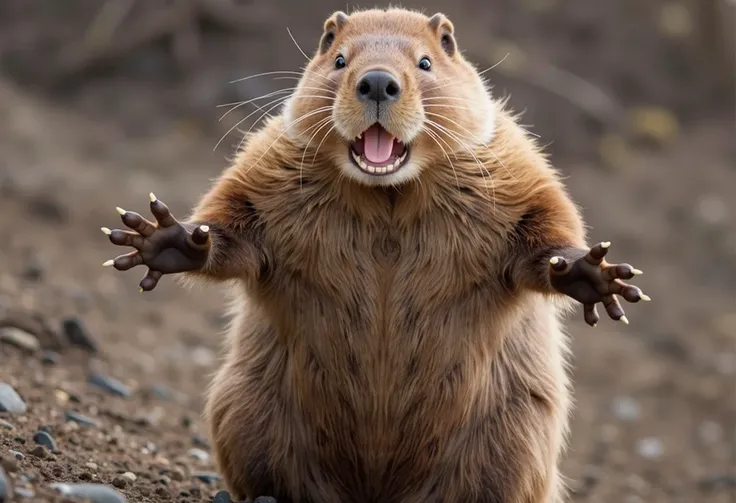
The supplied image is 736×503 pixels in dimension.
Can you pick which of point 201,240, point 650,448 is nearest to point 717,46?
point 650,448

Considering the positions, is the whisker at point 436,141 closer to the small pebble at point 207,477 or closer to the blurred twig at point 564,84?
the small pebble at point 207,477

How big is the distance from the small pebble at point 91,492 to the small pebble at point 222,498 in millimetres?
840

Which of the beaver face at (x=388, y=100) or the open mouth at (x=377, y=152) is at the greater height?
the beaver face at (x=388, y=100)

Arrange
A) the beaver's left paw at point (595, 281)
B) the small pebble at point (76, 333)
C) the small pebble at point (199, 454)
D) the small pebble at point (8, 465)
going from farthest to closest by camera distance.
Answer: the small pebble at point (76, 333), the small pebble at point (199, 454), the beaver's left paw at point (595, 281), the small pebble at point (8, 465)

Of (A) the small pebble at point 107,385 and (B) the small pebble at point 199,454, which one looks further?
→ (A) the small pebble at point 107,385

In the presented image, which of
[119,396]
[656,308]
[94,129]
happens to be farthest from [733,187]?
[119,396]

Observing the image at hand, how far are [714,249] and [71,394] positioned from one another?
9299mm

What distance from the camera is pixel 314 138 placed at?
19.4 feet

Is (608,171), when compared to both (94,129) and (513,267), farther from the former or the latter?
(513,267)

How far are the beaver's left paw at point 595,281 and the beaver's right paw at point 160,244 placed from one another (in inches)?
63.3

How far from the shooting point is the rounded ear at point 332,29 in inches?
247

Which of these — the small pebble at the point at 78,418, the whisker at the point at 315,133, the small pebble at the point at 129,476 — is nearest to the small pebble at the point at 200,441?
the small pebble at the point at 78,418

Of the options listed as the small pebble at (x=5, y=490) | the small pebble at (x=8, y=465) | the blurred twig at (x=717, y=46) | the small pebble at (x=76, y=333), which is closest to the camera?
the small pebble at (x=5, y=490)

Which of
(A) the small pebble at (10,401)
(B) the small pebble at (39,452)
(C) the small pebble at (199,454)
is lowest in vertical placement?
(B) the small pebble at (39,452)
